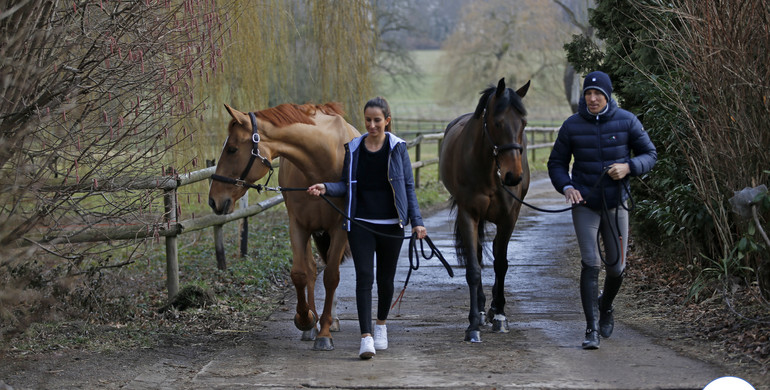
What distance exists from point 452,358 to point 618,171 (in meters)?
1.60

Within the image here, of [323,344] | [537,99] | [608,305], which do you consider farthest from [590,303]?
[537,99]

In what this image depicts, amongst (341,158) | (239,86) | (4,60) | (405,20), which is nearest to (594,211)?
(341,158)

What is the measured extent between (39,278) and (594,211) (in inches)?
156

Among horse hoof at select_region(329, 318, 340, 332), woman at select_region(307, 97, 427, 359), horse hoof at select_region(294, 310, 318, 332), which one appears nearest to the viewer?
woman at select_region(307, 97, 427, 359)

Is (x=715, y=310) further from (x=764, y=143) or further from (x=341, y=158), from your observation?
(x=341, y=158)

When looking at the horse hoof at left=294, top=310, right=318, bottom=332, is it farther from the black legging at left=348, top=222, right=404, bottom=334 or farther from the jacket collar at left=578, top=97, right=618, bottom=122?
the jacket collar at left=578, top=97, right=618, bottom=122

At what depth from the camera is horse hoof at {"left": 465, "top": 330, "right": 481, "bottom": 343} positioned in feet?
19.5

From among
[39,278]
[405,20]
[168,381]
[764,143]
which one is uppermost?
[405,20]

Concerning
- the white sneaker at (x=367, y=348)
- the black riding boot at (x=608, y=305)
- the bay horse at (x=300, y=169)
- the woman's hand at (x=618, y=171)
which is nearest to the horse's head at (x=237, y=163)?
the bay horse at (x=300, y=169)

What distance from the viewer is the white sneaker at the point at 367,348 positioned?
544 centimetres

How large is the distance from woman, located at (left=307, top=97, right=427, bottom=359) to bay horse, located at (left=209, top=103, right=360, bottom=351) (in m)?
0.27

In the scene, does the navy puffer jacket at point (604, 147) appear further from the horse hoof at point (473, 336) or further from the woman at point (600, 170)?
the horse hoof at point (473, 336)

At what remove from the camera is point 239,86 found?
1027 cm

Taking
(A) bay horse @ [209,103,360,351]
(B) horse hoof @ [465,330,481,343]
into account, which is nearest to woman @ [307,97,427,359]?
(A) bay horse @ [209,103,360,351]
